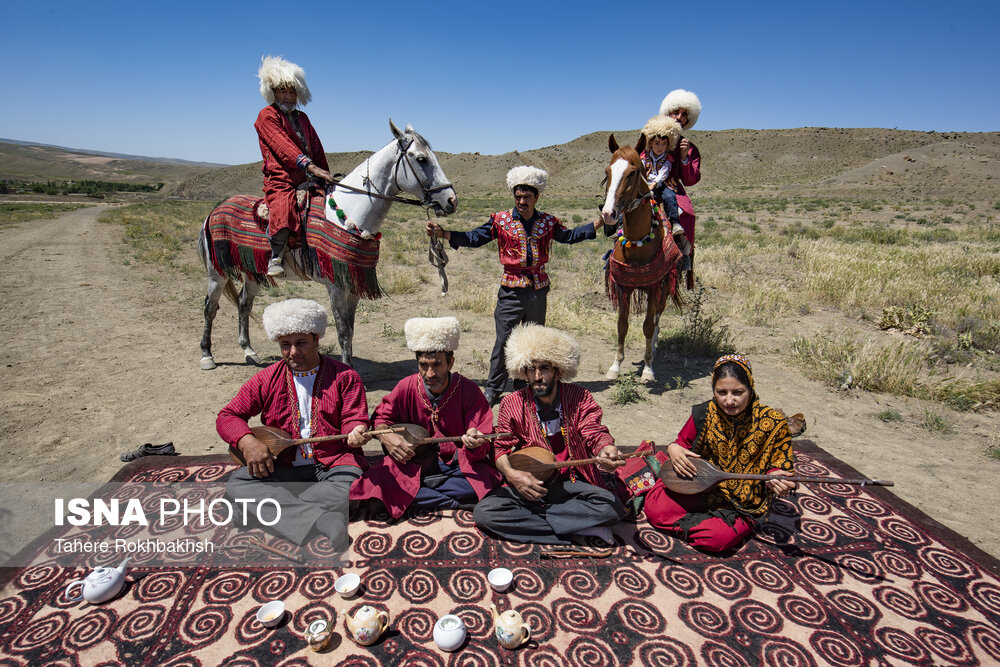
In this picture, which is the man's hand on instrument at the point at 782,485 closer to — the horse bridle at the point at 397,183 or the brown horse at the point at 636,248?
the brown horse at the point at 636,248

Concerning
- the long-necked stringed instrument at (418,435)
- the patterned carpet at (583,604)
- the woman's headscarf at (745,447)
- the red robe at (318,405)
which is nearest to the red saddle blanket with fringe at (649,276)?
the woman's headscarf at (745,447)

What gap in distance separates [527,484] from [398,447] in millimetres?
812

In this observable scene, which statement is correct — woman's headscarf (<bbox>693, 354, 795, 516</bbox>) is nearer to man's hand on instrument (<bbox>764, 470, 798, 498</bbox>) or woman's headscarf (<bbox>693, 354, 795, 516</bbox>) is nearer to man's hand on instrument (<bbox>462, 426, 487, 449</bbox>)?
man's hand on instrument (<bbox>764, 470, 798, 498</bbox>)

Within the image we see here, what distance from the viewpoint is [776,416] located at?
2.88m

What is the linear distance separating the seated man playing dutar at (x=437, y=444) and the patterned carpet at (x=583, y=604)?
0.22 m

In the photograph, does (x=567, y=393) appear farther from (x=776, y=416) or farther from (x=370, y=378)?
(x=370, y=378)

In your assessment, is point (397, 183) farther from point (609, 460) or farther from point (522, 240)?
point (609, 460)

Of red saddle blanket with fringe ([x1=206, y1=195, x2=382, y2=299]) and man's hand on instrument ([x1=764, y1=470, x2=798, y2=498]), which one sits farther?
red saddle blanket with fringe ([x1=206, y1=195, x2=382, y2=299])

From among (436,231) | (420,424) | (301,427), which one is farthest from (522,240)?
(301,427)

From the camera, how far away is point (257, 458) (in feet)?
9.34

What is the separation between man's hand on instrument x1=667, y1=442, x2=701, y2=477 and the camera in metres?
2.85

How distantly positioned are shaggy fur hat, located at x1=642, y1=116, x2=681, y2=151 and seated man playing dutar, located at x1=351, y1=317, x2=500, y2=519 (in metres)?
3.28

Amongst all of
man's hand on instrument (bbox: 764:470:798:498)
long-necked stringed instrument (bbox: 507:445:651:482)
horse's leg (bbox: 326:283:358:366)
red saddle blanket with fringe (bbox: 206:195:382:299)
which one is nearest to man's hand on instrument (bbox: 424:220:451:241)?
red saddle blanket with fringe (bbox: 206:195:382:299)

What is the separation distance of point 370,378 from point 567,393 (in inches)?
138
